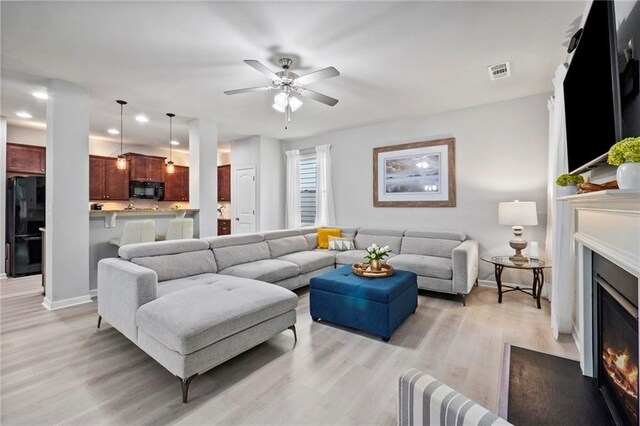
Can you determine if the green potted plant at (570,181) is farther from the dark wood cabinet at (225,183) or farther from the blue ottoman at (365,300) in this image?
the dark wood cabinet at (225,183)

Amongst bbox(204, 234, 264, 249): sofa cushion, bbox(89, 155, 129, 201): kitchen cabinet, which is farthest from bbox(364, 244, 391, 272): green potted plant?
bbox(89, 155, 129, 201): kitchen cabinet

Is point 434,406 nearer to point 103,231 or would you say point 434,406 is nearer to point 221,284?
point 221,284

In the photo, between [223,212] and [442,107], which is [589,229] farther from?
[223,212]

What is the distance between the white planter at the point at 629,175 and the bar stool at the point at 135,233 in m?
4.50

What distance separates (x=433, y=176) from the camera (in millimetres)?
4648

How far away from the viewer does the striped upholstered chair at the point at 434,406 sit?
73 centimetres

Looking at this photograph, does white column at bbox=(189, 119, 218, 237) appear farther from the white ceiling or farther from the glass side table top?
the glass side table top

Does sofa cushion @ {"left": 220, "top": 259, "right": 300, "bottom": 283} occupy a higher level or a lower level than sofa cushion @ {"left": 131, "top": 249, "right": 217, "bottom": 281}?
lower

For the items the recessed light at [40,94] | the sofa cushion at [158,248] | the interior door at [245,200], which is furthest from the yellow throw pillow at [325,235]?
the recessed light at [40,94]

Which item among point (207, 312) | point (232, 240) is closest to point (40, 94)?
point (232, 240)

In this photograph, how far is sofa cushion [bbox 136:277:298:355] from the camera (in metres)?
1.83

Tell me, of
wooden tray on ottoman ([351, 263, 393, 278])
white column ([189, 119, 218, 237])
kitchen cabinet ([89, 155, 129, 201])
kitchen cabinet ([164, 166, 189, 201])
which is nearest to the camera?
wooden tray on ottoman ([351, 263, 393, 278])

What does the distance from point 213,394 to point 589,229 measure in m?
2.52

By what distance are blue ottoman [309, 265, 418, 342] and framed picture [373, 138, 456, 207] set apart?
6.56 feet
